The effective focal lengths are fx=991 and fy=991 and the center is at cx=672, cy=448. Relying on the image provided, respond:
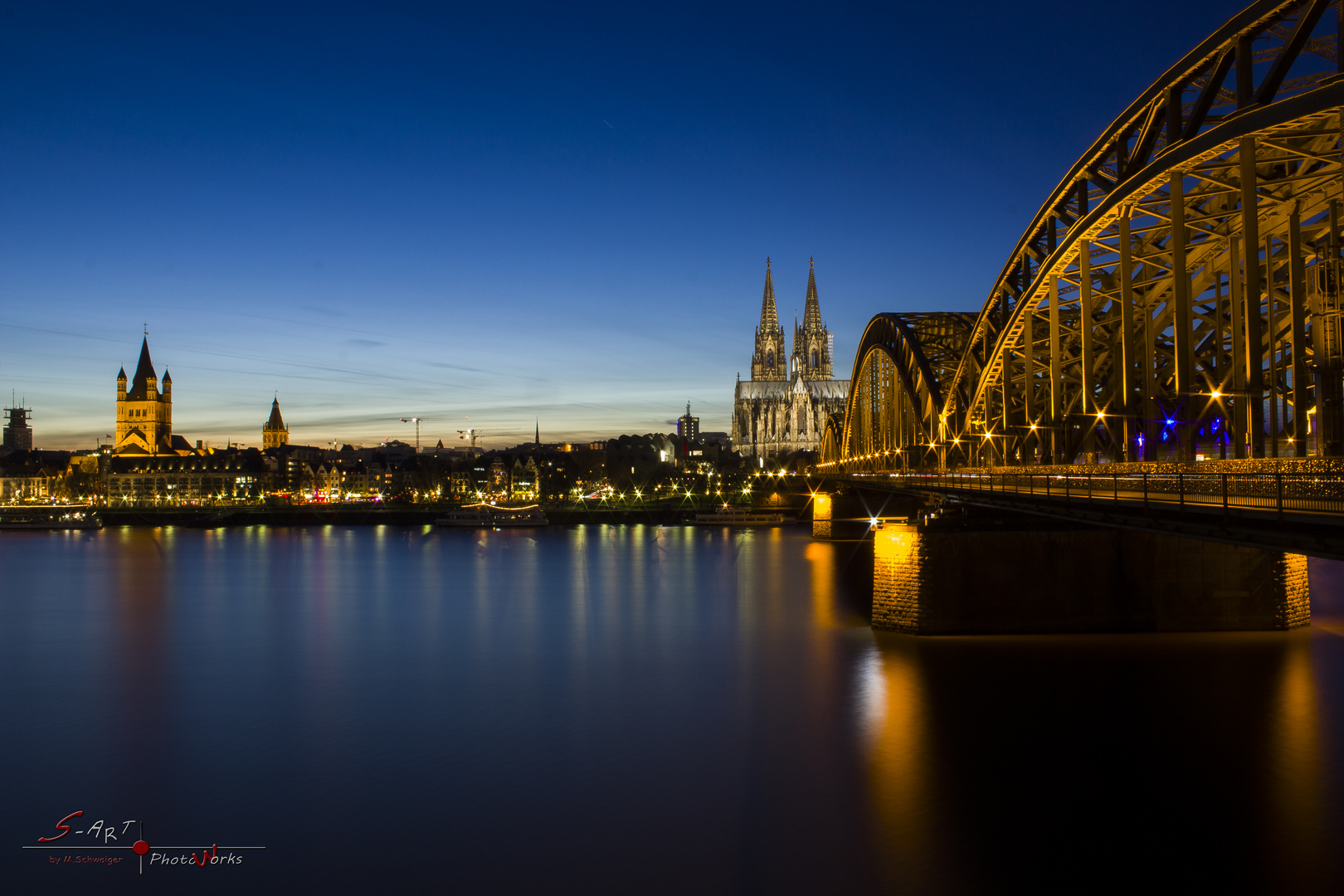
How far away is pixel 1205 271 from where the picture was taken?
88.3 feet

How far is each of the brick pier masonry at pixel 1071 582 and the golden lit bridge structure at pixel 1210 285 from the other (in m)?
1.78

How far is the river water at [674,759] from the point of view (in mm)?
13898

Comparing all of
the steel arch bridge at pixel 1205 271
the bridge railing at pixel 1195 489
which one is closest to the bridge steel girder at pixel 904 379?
the steel arch bridge at pixel 1205 271

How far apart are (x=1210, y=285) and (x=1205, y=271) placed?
30.4 inches

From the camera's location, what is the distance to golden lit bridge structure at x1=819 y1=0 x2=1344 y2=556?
53.4 ft

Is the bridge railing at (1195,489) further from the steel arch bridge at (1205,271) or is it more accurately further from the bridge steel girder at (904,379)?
the bridge steel girder at (904,379)

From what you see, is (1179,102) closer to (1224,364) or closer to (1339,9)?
(1339,9)

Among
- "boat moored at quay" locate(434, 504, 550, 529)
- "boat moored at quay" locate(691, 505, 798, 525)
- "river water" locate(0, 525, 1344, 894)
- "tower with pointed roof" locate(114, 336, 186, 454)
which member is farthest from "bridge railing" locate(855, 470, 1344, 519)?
"tower with pointed roof" locate(114, 336, 186, 454)

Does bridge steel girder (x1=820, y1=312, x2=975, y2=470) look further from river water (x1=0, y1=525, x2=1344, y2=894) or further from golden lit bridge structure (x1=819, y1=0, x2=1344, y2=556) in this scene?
river water (x1=0, y1=525, x2=1344, y2=894)

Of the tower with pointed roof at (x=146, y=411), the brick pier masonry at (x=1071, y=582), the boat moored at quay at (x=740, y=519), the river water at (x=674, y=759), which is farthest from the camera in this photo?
the tower with pointed roof at (x=146, y=411)

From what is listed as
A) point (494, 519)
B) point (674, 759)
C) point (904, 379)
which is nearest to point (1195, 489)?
point (674, 759)
